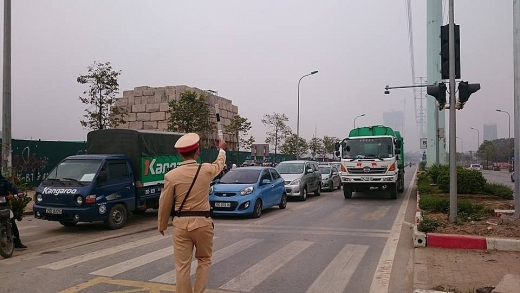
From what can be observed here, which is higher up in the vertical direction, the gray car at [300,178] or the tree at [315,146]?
the tree at [315,146]

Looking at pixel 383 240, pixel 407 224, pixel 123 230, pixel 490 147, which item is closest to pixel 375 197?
pixel 407 224

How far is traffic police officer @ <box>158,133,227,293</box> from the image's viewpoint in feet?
13.8

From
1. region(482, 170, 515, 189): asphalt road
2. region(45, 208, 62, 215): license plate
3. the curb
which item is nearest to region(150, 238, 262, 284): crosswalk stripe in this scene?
the curb

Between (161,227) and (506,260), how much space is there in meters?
5.77

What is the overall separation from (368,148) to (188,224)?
15.2 m

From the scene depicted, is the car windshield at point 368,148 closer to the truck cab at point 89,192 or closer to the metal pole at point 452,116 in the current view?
the metal pole at point 452,116

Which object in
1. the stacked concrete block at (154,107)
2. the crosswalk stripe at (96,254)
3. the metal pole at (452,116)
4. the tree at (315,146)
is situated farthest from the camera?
the tree at (315,146)

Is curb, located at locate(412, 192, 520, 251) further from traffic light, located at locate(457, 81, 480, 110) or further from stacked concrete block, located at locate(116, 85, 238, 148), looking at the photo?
stacked concrete block, located at locate(116, 85, 238, 148)

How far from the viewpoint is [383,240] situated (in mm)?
9266

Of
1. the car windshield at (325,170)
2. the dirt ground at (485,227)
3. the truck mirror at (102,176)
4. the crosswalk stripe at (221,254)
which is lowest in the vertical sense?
the crosswalk stripe at (221,254)

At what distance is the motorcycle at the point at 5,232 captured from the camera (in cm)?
759

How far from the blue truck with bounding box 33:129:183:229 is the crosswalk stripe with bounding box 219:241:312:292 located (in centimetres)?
491

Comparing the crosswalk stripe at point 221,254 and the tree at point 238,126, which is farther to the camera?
the tree at point 238,126

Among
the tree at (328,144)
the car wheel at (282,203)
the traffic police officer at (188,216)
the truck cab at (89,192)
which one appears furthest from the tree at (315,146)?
the traffic police officer at (188,216)
